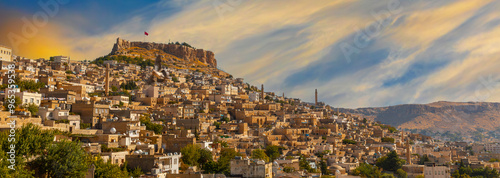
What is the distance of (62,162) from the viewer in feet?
61.3

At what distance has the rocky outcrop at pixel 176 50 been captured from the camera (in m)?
85.0

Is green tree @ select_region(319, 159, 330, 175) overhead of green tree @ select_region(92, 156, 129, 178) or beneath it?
beneath

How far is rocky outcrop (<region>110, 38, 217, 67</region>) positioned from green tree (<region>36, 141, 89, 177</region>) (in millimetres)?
64812

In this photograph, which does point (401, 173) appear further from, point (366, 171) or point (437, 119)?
point (437, 119)

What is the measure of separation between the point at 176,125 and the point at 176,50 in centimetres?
5671

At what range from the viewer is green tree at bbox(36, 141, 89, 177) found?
18.5 metres

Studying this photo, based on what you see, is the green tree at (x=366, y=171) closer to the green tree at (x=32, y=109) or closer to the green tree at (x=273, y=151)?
the green tree at (x=273, y=151)

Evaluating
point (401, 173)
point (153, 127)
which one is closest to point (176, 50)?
point (401, 173)

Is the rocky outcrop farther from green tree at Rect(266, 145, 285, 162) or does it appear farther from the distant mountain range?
the distant mountain range

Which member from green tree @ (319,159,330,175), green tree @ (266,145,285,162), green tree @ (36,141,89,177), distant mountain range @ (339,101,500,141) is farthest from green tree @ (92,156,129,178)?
distant mountain range @ (339,101,500,141)

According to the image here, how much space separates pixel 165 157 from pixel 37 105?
9.95 metres

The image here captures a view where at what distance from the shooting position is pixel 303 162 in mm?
37344

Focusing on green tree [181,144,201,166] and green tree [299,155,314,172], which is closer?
green tree [181,144,201,166]

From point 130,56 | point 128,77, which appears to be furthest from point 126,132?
point 130,56
